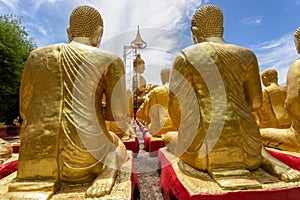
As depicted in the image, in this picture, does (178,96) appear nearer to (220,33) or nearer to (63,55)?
(220,33)

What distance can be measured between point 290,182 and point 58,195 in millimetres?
1795

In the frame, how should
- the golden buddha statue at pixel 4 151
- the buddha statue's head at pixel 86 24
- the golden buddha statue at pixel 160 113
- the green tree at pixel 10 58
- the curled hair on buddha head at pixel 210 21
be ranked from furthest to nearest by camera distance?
the green tree at pixel 10 58 → the golden buddha statue at pixel 160 113 → the golden buddha statue at pixel 4 151 → the curled hair on buddha head at pixel 210 21 → the buddha statue's head at pixel 86 24

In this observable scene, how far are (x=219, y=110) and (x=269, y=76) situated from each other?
304 centimetres

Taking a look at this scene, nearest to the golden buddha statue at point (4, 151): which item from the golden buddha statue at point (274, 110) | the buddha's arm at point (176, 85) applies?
the buddha's arm at point (176, 85)

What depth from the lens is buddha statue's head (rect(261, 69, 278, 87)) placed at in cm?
412

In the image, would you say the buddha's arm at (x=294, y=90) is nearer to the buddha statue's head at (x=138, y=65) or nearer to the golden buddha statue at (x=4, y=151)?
the golden buddha statue at (x=4, y=151)

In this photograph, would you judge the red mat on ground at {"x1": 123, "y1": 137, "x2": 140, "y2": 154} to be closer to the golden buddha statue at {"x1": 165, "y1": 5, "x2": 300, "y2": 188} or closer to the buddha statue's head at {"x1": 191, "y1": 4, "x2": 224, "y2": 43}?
the golden buddha statue at {"x1": 165, "y1": 5, "x2": 300, "y2": 188}

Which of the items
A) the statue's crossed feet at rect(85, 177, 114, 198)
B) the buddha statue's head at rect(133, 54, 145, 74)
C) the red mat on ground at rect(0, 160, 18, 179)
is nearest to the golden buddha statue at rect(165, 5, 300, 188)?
the statue's crossed feet at rect(85, 177, 114, 198)

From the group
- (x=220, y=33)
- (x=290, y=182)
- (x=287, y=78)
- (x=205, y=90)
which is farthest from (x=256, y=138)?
(x=220, y=33)

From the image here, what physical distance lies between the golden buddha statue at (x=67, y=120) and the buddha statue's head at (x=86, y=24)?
0.81 feet

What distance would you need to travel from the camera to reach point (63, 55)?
182 cm

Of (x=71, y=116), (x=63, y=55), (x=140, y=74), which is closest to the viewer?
(x=71, y=116)

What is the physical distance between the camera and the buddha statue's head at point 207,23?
226 centimetres

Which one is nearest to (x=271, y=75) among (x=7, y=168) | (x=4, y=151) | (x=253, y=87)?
(x=253, y=87)
